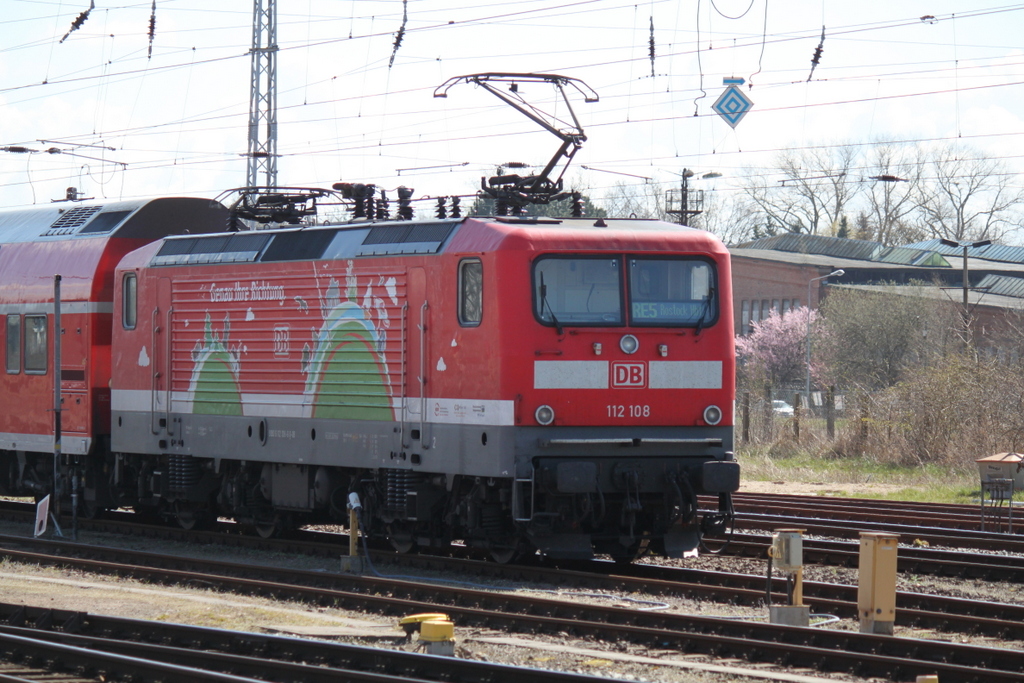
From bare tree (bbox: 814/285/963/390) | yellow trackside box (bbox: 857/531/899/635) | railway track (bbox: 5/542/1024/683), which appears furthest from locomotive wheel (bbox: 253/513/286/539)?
bare tree (bbox: 814/285/963/390)

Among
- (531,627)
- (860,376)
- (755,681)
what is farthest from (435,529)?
(860,376)

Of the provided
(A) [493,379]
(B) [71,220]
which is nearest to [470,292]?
(A) [493,379]

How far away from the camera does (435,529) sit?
45.1 ft

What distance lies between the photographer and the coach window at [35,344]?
17906 mm

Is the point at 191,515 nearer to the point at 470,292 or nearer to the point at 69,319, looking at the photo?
the point at 69,319

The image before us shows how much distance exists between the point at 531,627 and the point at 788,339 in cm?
5501

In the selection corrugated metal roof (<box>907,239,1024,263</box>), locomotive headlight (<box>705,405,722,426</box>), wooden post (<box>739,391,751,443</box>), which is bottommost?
wooden post (<box>739,391,751,443</box>)

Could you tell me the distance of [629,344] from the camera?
12688 mm

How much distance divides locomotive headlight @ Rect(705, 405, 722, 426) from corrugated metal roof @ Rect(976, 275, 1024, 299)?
55572 mm

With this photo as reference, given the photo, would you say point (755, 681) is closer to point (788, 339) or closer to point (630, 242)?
point (630, 242)

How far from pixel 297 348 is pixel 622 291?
4.05 metres

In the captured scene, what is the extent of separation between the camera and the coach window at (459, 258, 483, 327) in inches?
498

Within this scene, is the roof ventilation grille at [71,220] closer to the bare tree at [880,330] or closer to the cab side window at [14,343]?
the cab side window at [14,343]

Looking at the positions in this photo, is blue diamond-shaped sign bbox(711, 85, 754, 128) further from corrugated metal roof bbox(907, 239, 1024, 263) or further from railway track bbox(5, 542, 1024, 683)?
corrugated metal roof bbox(907, 239, 1024, 263)
